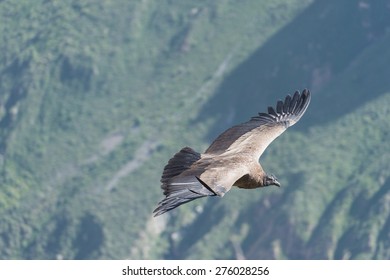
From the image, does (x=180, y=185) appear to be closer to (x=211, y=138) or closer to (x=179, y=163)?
(x=179, y=163)

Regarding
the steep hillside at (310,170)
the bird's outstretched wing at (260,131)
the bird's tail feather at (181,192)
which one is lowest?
the bird's tail feather at (181,192)

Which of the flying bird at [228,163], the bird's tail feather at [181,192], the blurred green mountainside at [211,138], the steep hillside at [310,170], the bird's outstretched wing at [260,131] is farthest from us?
the blurred green mountainside at [211,138]

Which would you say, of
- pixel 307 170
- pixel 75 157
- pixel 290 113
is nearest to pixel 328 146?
pixel 307 170

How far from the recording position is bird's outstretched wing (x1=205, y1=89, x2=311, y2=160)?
5275cm

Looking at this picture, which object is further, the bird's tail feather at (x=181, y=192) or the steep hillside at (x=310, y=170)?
the steep hillside at (x=310, y=170)

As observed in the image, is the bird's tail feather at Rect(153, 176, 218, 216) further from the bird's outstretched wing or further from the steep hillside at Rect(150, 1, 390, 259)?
the steep hillside at Rect(150, 1, 390, 259)

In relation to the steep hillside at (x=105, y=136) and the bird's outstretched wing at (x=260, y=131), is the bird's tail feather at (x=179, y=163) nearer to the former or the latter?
the bird's outstretched wing at (x=260, y=131)

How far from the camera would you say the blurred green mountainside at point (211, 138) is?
17300cm

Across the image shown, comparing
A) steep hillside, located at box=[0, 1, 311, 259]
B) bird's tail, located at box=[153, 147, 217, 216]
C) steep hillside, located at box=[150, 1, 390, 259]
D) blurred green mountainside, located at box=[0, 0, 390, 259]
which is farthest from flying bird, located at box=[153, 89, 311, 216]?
steep hillside, located at box=[0, 1, 311, 259]

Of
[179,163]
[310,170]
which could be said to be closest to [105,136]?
[310,170]

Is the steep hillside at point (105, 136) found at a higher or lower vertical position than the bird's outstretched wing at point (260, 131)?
higher

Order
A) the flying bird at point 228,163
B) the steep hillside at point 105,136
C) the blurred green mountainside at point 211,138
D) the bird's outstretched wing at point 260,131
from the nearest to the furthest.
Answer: the flying bird at point 228,163, the bird's outstretched wing at point 260,131, the blurred green mountainside at point 211,138, the steep hillside at point 105,136

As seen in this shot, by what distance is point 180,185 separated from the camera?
156 ft

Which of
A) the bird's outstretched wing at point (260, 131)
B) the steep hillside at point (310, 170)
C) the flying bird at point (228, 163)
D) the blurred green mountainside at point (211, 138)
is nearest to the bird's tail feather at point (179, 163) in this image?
the flying bird at point (228, 163)
